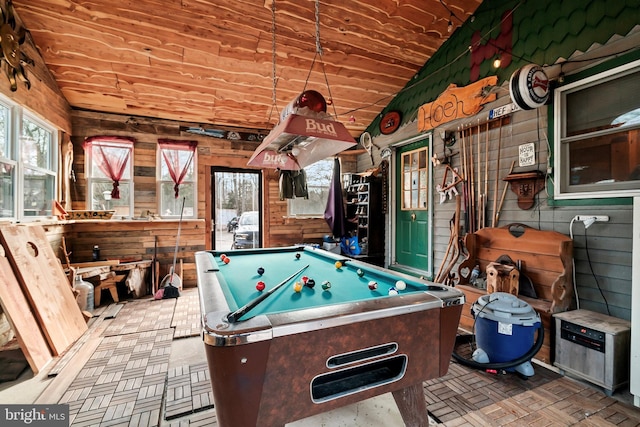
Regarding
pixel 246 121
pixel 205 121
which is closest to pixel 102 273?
pixel 205 121

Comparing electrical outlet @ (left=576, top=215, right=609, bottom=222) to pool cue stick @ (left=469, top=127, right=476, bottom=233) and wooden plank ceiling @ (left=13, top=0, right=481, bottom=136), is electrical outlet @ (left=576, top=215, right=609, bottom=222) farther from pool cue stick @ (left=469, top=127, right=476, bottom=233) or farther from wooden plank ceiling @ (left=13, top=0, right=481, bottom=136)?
wooden plank ceiling @ (left=13, top=0, right=481, bottom=136)

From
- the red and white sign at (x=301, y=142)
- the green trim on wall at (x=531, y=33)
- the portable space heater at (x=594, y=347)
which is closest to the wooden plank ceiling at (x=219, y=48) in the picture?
the green trim on wall at (x=531, y=33)

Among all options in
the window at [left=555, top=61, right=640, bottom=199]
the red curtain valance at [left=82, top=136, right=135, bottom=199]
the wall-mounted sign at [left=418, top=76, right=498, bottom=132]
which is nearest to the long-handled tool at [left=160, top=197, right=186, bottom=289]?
the red curtain valance at [left=82, top=136, right=135, bottom=199]

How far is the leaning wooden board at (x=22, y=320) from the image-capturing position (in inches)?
91.4

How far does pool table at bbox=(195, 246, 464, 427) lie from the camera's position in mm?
1058

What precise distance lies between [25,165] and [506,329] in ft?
16.2

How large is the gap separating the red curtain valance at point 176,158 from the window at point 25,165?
1.35 metres

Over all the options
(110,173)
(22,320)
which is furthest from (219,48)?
(22,320)

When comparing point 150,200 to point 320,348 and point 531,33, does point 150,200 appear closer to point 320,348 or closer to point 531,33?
point 320,348

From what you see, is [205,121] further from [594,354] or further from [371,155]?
[594,354]

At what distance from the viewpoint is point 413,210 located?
4770mm

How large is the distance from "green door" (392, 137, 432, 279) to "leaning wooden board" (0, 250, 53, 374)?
172 inches

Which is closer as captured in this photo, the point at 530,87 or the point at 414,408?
the point at 414,408

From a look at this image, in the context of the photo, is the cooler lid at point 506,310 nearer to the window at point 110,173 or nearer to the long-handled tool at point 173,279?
the long-handled tool at point 173,279
